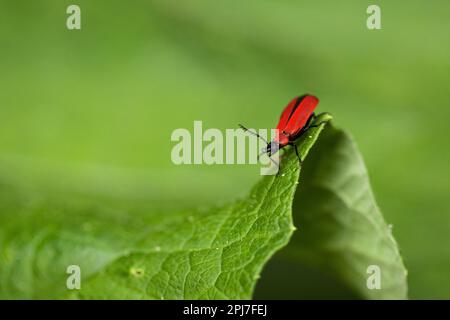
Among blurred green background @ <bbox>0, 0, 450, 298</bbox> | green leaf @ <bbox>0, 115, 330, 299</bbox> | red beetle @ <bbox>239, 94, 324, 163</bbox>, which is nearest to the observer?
green leaf @ <bbox>0, 115, 330, 299</bbox>

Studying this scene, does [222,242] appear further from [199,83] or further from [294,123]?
[199,83]

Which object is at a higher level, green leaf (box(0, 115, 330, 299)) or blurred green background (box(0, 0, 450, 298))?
blurred green background (box(0, 0, 450, 298))

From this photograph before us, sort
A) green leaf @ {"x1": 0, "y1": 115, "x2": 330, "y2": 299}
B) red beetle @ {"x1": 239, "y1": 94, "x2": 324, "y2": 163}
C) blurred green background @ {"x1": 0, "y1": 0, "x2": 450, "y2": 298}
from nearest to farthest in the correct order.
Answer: green leaf @ {"x1": 0, "y1": 115, "x2": 330, "y2": 299} → red beetle @ {"x1": 239, "y1": 94, "x2": 324, "y2": 163} → blurred green background @ {"x1": 0, "y1": 0, "x2": 450, "y2": 298}

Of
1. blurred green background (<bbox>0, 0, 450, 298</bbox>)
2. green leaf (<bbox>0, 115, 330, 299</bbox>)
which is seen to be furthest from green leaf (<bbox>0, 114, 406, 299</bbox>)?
blurred green background (<bbox>0, 0, 450, 298</bbox>)

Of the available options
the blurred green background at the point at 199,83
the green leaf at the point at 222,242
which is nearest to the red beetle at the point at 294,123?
the green leaf at the point at 222,242

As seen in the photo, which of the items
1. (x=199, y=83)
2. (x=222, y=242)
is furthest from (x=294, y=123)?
(x=199, y=83)

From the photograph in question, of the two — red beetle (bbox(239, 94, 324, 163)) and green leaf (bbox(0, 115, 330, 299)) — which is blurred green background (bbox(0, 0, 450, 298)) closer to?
green leaf (bbox(0, 115, 330, 299))
